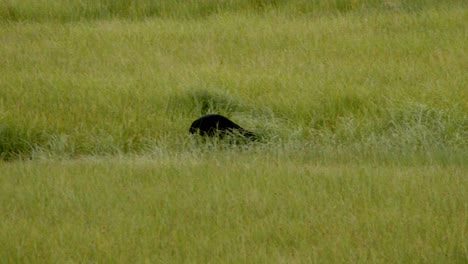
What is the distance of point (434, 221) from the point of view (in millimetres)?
5027

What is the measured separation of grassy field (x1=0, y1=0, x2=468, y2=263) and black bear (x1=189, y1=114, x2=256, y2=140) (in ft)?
0.33

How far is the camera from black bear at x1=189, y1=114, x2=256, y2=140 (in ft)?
24.5

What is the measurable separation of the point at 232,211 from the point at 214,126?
222cm

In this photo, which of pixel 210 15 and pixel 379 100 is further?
pixel 210 15

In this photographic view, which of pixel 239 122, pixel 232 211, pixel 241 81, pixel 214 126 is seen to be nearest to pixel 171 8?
pixel 241 81

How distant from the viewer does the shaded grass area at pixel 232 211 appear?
463 cm

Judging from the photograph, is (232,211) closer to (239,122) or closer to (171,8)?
(239,122)

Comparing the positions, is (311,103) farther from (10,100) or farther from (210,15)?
(210,15)

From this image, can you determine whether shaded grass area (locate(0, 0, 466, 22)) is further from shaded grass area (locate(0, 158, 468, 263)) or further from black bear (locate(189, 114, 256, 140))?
shaded grass area (locate(0, 158, 468, 263))

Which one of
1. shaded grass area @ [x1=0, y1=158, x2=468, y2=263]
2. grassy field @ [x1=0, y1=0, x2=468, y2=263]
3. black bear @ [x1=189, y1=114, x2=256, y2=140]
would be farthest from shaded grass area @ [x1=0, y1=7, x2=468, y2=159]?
shaded grass area @ [x1=0, y1=158, x2=468, y2=263]

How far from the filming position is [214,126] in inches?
296

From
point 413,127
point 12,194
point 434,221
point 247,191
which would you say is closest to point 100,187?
point 12,194

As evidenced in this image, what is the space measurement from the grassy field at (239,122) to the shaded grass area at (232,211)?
0.02 metres

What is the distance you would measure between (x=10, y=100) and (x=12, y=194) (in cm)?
304
